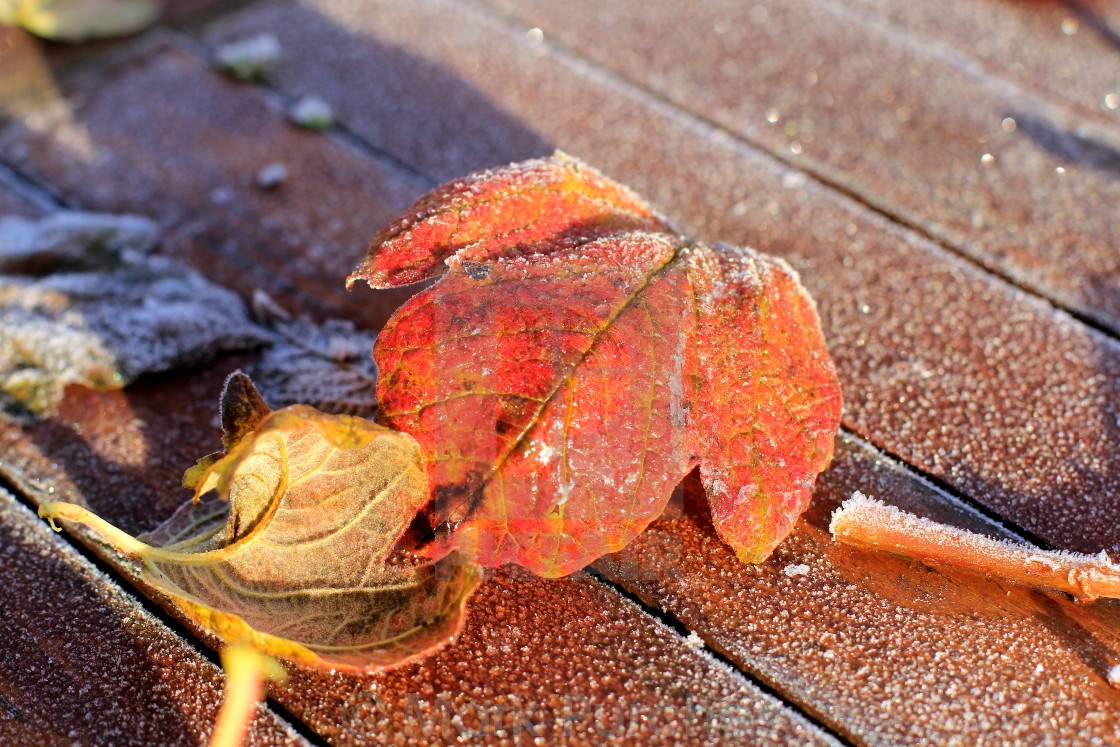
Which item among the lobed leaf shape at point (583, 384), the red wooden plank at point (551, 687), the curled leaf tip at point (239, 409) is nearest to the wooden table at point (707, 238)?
the red wooden plank at point (551, 687)

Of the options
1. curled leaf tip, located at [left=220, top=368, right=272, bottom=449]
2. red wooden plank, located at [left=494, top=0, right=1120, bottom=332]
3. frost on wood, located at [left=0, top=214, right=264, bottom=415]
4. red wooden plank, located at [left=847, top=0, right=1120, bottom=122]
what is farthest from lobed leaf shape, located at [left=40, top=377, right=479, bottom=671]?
red wooden plank, located at [left=847, top=0, right=1120, bottom=122]

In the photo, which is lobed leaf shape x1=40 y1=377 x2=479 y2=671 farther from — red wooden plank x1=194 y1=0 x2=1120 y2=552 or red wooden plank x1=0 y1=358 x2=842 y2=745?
red wooden plank x1=194 y1=0 x2=1120 y2=552

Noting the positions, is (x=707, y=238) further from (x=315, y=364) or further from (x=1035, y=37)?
(x=1035, y=37)

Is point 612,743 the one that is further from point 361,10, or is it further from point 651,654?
point 361,10

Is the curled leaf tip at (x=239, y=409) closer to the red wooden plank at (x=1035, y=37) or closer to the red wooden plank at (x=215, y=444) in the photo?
the red wooden plank at (x=215, y=444)

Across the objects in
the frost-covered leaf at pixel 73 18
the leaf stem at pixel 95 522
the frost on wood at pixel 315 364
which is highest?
the leaf stem at pixel 95 522

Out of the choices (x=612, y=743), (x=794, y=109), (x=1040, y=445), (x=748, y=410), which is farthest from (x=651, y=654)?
(x=794, y=109)

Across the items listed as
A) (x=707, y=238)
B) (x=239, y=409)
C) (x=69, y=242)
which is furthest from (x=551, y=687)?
(x=69, y=242)
